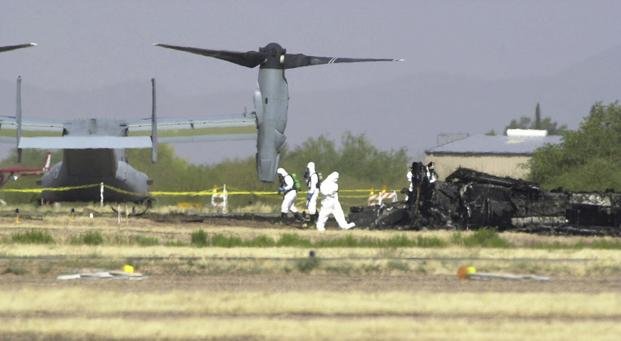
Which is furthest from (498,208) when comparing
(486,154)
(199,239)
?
(486,154)

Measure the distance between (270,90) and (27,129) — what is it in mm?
10952

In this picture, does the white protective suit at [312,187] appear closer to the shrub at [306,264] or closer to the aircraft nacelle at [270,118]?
the aircraft nacelle at [270,118]

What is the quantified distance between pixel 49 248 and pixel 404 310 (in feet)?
44.1

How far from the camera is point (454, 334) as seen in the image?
18.4 m

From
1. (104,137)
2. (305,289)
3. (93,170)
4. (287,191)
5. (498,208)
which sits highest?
(104,137)

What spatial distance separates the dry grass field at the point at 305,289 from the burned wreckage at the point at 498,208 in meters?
3.88

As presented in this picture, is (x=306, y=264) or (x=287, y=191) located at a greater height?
(x=287, y=191)

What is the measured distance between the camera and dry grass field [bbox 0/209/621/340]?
1894cm

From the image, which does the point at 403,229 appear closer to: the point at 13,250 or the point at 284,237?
the point at 284,237

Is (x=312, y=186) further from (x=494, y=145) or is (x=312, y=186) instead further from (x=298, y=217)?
(x=494, y=145)

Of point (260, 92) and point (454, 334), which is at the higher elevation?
point (260, 92)

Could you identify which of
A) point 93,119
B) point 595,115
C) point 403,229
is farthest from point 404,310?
point 595,115

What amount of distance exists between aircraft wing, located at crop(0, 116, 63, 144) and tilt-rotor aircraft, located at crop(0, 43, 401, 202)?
4 centimetres

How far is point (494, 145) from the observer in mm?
106375
